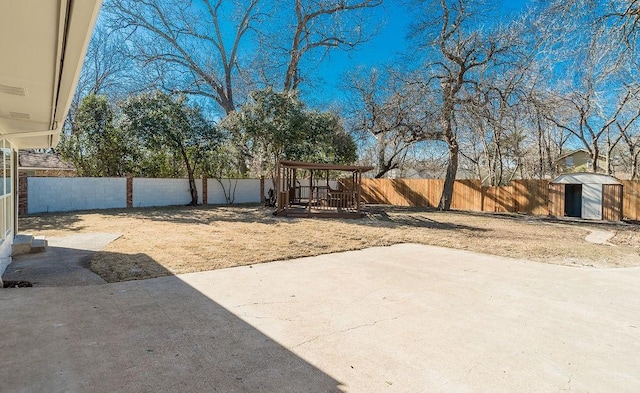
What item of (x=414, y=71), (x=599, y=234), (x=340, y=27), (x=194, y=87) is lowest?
(x=599, y=234)

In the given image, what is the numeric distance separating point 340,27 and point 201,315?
23.2m

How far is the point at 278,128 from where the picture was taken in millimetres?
15945

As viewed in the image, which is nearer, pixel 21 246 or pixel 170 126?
pixel 21 246

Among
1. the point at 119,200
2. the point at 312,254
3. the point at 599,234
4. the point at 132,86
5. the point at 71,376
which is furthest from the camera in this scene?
the point at 132,86

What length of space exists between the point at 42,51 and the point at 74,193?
14.2 m

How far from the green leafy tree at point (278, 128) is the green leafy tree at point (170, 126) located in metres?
1.28

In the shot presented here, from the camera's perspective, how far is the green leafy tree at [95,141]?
15531 millimetres

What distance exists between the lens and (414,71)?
1541 centimetres

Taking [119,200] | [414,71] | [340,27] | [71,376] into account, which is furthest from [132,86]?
[71,376]

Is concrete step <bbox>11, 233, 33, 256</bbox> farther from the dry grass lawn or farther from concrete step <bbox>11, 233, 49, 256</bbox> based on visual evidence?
the dry grass lawn

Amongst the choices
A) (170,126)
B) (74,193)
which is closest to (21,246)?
(74,193)

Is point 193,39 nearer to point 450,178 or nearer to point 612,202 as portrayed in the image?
point 450,178

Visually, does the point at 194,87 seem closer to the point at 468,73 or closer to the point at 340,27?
the point at 340,27

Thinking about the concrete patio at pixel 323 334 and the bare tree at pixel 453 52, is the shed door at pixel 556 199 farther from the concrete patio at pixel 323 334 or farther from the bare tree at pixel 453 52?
the concrete patio at pixel 323 334
